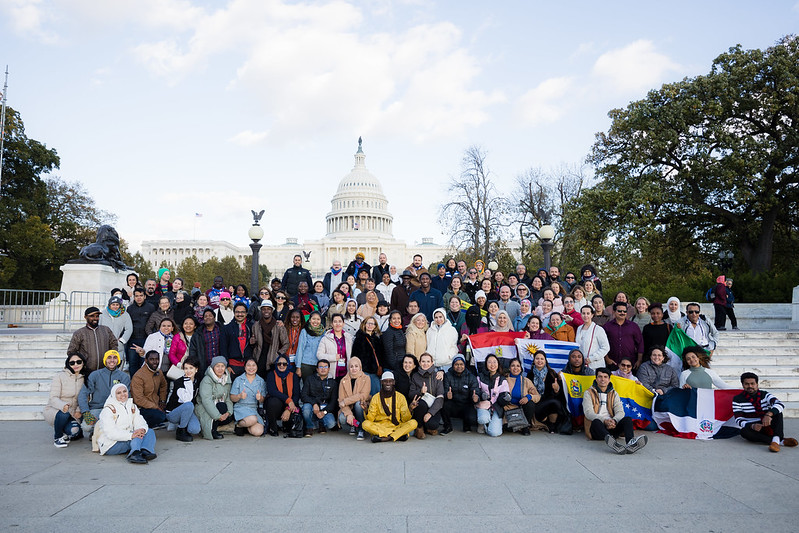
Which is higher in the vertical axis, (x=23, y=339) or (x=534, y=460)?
(x=23, y=339)

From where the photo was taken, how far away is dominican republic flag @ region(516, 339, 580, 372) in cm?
914

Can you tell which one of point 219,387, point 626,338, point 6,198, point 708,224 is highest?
point 6,198

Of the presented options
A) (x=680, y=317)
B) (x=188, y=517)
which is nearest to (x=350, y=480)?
(x=188, y=517)

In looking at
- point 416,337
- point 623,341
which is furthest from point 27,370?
point 623,341

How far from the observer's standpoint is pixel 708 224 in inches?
1010

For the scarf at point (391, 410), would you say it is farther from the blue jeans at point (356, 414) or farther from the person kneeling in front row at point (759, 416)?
the person kneeling in front row at point (759, 416)

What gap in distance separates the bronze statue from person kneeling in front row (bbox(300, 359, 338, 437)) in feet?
42.2

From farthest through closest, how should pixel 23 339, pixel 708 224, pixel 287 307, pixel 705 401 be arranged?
pixel 708 224, pixel 23 339, pixel 287 307, pixel 705 401

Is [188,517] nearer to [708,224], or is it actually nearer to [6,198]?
[708,224]

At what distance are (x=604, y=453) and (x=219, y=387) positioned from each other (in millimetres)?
5466

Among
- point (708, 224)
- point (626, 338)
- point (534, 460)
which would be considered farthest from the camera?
point (708, 224)

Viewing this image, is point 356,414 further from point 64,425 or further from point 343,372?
point 64,425

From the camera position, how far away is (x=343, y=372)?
29.2 feet

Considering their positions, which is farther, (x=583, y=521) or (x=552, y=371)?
(x=552, y=371)
